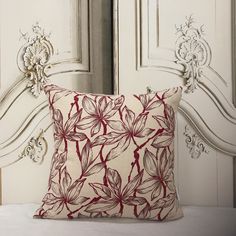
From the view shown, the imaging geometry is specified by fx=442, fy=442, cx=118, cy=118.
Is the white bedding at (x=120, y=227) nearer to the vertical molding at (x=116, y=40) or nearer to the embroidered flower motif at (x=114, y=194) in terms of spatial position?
the embroidered flower motif at (x=114, y=194)

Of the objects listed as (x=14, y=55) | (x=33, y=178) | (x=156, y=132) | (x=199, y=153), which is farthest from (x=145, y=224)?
(x=14, y=55)

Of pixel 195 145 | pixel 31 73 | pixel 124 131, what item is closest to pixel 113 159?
pixel 124 131

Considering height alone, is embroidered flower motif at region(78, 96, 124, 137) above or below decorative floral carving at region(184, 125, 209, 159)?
above

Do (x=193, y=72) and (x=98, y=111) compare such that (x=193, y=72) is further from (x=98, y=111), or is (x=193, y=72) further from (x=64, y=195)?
(x=64, y=195)

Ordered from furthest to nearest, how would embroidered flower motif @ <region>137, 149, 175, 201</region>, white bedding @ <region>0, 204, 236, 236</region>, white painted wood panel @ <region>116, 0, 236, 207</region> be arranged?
1. white painted wood panel @ <region>116, 0, 236, 207</region>
2. embroidered flower motif @ <region>137, 149, 175, 201</region>
3. white bedding @ <region>0, 204, 236, 236</region>

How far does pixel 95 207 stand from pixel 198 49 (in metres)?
0.71

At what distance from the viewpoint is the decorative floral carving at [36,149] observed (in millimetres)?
1674

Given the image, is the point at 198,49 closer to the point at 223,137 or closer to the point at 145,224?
the point at 223,137

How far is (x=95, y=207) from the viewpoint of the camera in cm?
129

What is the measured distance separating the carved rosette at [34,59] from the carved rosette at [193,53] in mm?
514

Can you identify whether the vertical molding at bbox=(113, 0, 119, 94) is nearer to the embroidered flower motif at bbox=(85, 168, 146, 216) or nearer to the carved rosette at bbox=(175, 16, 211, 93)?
the carved rosette at bbox=(175, 16, 211, 93)

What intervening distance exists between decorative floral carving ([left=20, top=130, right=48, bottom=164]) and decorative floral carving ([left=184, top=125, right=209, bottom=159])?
54 cm

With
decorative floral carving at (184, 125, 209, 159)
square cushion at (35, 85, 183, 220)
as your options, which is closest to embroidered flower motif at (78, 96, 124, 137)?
square cushion at (35, 85, 183, 220)

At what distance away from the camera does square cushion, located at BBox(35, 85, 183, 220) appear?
1.28m
